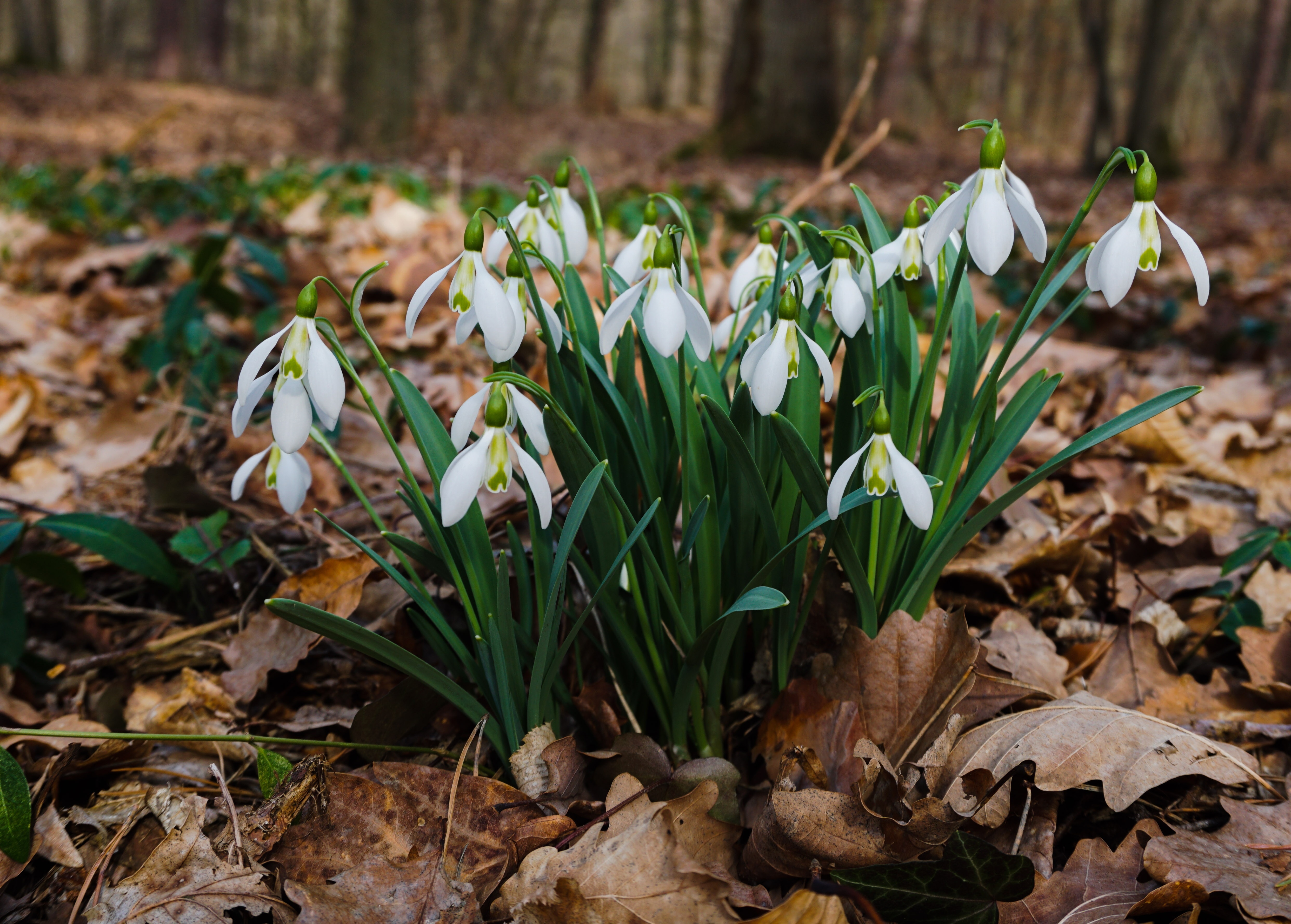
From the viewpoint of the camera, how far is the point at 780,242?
1.13m

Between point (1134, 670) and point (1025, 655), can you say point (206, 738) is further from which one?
point (1134, 670)

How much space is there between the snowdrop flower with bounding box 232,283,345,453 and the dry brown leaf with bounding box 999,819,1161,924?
0.94 metres

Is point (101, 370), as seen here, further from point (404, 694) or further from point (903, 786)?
point (903, 786)

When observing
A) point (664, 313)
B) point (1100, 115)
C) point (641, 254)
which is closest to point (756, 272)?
point (641, 254)

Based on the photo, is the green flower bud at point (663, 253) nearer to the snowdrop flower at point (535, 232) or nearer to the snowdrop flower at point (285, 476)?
the snowdrop flower at point (535, 232)

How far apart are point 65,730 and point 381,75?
329 inches

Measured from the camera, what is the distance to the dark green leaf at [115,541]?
156cm

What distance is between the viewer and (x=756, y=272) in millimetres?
1302

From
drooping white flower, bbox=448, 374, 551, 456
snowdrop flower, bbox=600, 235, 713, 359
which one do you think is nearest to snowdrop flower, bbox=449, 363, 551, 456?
drooping white flower, bbox=448, 374, 551, 456

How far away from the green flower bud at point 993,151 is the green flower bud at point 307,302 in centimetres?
70

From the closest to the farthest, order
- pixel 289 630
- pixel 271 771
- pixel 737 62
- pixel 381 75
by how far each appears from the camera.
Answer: pixel 271 771
pixel 289 630
pixel 381 75
pixel 737 62

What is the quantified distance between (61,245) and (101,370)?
1612mm

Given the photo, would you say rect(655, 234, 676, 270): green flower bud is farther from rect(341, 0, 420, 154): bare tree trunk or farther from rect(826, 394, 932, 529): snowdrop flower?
rect(341, 0, 420, 154): bare tree trunk

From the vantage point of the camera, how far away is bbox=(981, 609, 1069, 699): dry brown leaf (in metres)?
1.33
